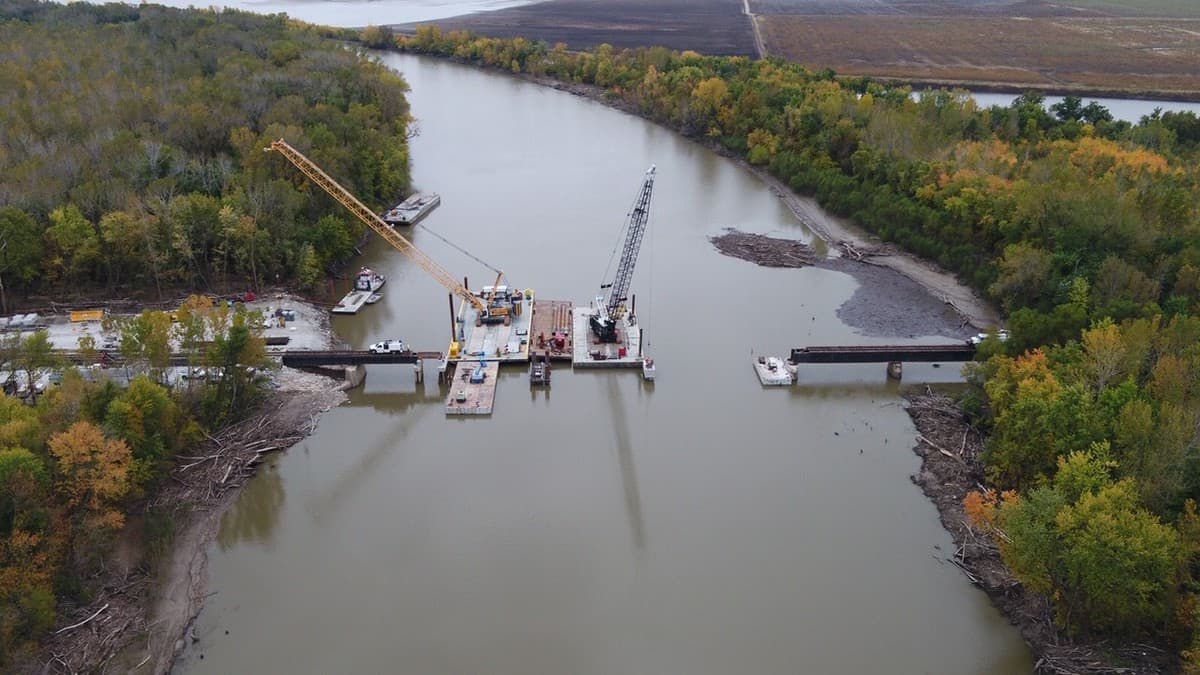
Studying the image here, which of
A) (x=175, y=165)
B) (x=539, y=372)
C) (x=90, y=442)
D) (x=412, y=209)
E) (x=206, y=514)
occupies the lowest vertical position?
(x=206, y=514)

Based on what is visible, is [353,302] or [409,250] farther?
[409,250]

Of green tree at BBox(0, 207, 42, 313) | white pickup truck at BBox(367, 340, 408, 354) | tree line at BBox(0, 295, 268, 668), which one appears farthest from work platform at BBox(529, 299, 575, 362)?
green tree at BBox(0, 207, 42, 313)

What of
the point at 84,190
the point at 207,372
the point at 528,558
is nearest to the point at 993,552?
the point at 528,558

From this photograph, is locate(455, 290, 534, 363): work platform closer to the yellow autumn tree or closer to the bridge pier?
the bridge pier

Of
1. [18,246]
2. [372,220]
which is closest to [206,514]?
[18,246]

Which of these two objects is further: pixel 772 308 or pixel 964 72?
pixel 964 72

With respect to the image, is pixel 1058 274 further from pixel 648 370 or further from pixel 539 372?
pixel 539 372

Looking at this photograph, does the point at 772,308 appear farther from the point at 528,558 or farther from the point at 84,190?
the point at 84,190
